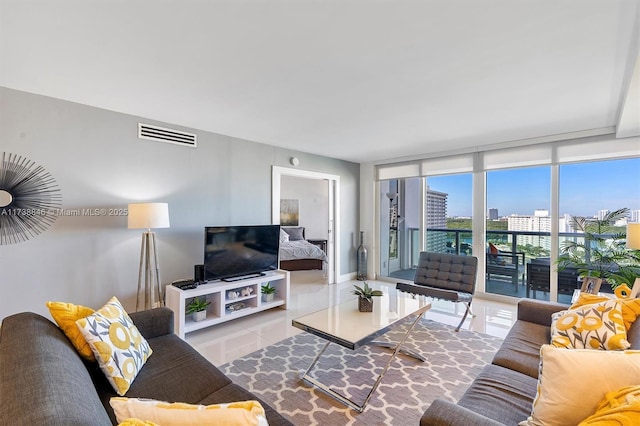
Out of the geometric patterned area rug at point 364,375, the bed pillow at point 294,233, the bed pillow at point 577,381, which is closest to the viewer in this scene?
the bed pillow at point 577,381

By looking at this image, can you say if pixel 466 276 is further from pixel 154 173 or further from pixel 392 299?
pixel 154 173

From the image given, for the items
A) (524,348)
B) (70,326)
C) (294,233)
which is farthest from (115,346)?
(294,233)

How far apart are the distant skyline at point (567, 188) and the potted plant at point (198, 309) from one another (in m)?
4.35

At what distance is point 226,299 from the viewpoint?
12.1 ft

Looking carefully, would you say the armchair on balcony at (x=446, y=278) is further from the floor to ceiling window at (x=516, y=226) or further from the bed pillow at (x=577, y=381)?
the bed pillow at (x=577, y=381)

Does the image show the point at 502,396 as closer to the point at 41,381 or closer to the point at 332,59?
the point at 41,381

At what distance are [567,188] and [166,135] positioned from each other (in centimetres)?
547

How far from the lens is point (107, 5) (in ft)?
5.25

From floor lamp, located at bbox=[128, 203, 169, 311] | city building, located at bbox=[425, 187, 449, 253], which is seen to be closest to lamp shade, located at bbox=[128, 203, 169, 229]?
floor lamp, located at bbox=[128, 203, 169, 311]

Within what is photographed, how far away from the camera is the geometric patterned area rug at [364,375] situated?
81.1 inches

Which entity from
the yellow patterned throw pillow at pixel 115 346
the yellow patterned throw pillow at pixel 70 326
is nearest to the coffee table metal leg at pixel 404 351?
the yellow patterned throw pillow at pixel 115 346

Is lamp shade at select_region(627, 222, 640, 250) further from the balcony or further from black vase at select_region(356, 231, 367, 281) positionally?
black vase at select_region(356, 231, 367, 281)

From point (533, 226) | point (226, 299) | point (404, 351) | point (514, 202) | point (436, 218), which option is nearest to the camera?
point (404, 351)

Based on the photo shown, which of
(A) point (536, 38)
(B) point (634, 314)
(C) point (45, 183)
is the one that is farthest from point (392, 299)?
(C) point (45, 183)
